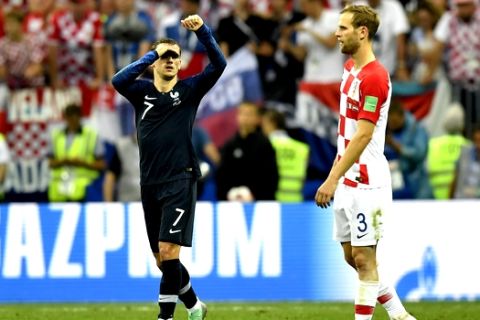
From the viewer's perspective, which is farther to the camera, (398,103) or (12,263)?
(398,103)

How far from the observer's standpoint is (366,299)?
32.0 feet

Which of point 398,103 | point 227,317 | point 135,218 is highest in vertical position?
point 398,103

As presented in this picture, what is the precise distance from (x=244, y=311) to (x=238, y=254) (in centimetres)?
150

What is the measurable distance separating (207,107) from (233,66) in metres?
0.66

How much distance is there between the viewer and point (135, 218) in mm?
14555

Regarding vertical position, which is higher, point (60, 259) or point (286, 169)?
point (286, 169)

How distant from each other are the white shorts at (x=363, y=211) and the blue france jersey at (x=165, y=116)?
1.36 metres

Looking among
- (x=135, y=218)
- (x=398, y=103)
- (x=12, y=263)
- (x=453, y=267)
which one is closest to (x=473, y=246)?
(x=453, y=267)

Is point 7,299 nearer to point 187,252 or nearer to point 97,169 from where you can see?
point 187,252

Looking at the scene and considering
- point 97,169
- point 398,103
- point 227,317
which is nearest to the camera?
point 227,317

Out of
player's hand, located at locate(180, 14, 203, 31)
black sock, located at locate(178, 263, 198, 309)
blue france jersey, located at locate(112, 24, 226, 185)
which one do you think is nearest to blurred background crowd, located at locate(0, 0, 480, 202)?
black sock, located at locate(178, 263, 198, 309)

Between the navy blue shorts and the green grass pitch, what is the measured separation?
6.28 ft

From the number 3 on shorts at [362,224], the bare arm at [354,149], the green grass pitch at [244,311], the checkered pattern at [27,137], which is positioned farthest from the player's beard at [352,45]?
the checkered pattern at [27,137]

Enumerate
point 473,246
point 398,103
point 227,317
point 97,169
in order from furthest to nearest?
point 97,169, point 398,103, point 473,246, point 227,317
